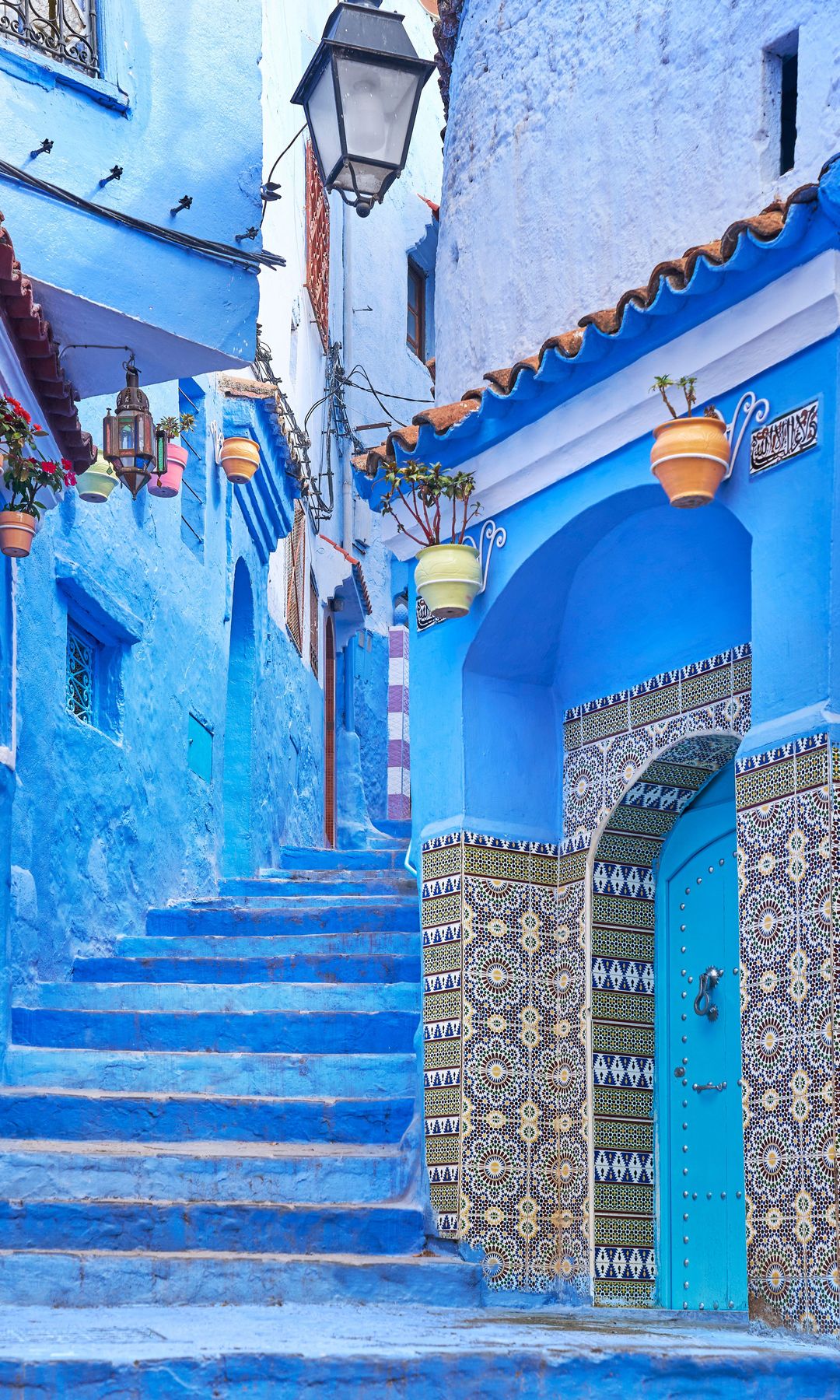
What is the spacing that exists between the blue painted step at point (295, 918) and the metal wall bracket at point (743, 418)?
12.1ft

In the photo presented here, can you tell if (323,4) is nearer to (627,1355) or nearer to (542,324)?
(542,324)

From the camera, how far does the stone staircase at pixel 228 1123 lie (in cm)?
645

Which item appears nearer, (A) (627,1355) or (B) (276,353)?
(A) (627,1355)

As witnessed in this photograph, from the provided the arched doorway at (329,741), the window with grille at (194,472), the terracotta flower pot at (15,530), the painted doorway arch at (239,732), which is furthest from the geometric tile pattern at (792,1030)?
the arched doorway at (329,741)

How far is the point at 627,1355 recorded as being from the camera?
17.2 ft

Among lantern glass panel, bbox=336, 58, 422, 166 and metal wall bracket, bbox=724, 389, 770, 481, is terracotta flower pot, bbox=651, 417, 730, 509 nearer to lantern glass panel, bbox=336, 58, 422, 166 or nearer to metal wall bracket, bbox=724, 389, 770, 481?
metal wall bracket, bbox=724, 389, 770, 481

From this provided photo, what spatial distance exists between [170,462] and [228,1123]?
412 centimetres

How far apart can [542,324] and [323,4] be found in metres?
10.3

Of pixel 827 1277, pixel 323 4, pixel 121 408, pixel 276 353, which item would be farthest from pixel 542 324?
pixel 323 4

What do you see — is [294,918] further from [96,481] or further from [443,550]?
[443,550]

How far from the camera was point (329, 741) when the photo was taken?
1773cm

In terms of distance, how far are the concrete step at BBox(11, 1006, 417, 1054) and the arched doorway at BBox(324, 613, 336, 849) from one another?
8.63m

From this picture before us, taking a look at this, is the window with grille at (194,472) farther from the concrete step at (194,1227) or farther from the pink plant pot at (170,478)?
the concrete step at (194,1227)

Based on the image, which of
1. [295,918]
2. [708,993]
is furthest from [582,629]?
[295,918]
